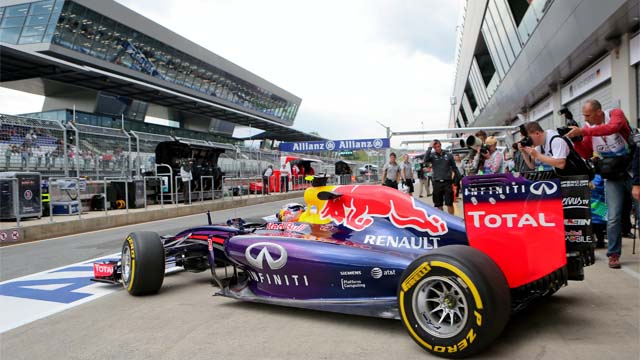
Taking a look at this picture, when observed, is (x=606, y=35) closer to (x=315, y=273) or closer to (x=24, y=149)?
(x=315, y=273)

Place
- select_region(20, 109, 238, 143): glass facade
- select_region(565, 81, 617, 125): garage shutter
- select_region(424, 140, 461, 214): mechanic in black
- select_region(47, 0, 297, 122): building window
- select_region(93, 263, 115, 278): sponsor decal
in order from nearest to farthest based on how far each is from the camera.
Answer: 1. select_region(93, 263, 115, 278): sponsor decal
2. select_region(424, 140, 461, 214): mechanic in black
3. select_region(565, 81, 617, 125): garage shutter
4. select_region(20, 109, 238, 143): glass facade
5. select_region(47, 0, 297, 122): building window

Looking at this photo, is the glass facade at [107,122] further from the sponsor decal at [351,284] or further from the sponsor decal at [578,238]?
the sponsor decal at [578,238]

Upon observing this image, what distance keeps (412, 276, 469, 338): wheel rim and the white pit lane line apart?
135 inches

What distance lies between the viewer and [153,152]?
57.5 ft

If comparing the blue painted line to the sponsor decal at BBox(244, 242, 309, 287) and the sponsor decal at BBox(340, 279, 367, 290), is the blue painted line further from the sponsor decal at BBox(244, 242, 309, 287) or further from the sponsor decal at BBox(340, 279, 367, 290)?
the sponsor decal at BBox(340, 279, 367, 290)

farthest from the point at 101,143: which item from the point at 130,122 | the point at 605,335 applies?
the point at 130,122

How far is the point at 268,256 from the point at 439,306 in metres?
1.64

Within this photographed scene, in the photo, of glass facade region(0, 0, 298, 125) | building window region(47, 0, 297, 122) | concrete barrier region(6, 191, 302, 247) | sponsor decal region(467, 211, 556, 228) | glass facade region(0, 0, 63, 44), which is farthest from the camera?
building window region(47, 0, 297, 122)

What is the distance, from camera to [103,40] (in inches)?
1411

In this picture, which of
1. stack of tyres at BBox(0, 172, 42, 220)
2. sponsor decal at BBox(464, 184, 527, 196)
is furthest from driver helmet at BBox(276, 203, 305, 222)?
stack of tyres at BBox(0, 172, 42, 220)

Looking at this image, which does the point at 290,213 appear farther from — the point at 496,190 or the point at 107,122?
the point at 107,122

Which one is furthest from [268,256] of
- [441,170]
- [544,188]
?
[441,170]

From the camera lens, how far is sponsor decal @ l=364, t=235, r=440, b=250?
4.09 m

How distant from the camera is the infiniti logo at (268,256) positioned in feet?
13.0
